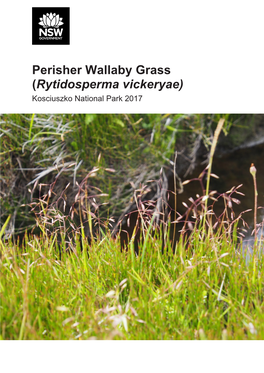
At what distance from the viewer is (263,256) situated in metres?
1.67

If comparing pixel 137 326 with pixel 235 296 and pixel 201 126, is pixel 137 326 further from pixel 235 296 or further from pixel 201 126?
pixel 201 126

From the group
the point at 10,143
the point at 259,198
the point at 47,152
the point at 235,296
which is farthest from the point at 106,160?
the point at 235,296

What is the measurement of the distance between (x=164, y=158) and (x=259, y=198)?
918 millimetres

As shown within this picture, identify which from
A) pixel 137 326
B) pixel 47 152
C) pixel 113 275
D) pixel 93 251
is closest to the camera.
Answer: pixel 137 326
